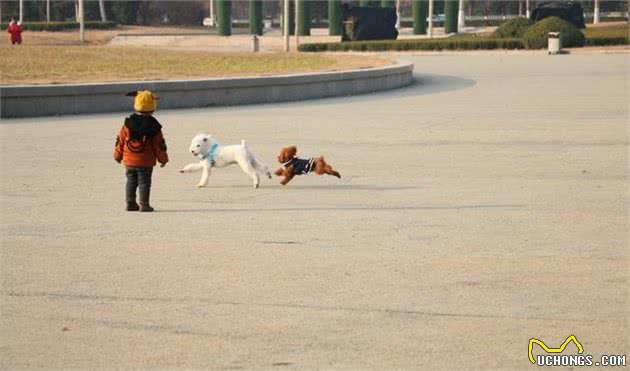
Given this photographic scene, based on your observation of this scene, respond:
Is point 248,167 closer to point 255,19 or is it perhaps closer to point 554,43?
point 554,43

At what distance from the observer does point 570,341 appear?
294 inches

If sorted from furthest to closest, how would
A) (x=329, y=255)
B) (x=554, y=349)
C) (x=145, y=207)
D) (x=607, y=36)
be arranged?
(x=607, y=36) < (x=145, y=207) < (x=329, y=255) < (x=554, y=349)

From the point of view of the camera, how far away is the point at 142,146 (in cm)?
Answer: 1189

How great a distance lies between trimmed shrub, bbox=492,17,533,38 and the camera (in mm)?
52844

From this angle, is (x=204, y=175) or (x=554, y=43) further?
(x=554, y=43)

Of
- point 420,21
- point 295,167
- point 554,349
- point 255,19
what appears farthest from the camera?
point 255,19

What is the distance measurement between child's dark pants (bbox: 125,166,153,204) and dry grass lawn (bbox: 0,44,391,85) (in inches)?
490

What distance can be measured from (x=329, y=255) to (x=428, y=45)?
131ft

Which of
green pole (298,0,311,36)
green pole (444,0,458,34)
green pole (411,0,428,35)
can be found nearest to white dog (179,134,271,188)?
green pole (298,0,311,36)

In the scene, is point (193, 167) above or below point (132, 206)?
above

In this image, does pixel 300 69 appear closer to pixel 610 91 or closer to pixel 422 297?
pixel 610 91

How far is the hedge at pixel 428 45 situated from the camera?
160 ft

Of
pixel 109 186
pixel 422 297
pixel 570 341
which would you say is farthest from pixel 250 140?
pixel 570 341

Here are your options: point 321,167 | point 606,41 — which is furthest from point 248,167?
point 606,41
